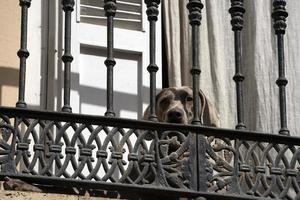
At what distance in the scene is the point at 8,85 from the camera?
7520 millimetres

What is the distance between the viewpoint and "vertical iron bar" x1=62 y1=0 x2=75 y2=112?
7031mm

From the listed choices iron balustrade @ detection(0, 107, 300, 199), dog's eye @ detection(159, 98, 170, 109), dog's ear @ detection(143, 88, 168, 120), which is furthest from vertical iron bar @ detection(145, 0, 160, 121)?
dog's eye @ detection(159, 98, 170, 109)

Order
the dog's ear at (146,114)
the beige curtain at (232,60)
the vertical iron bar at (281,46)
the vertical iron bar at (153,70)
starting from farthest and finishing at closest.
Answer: the beige curtain at (232,60)
the dog's ear at (146,114)
the vertical iron bar at (281,46)
the vertical iron bar at (153,70)

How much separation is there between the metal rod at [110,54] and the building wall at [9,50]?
66 centimetres

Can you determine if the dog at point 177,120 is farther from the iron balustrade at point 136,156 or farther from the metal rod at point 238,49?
the metal rod at point 238,49

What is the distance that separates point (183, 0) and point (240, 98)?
0.97 metres

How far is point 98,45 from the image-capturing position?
7.79 m

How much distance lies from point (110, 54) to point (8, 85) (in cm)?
71

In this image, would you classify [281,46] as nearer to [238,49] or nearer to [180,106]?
[238,49]

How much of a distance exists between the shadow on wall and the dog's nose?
901 millimetres

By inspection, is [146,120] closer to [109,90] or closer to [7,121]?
[109,90]

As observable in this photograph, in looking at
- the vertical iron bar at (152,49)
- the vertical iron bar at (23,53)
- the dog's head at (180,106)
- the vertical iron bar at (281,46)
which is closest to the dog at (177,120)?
the dog's head at (180,106)

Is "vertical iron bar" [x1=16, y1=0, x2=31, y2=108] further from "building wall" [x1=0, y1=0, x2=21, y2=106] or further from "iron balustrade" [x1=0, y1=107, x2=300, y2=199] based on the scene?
"building wall" [x1=0, y1=0, x2=21, y2=106]

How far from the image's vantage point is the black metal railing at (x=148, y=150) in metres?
6.88
